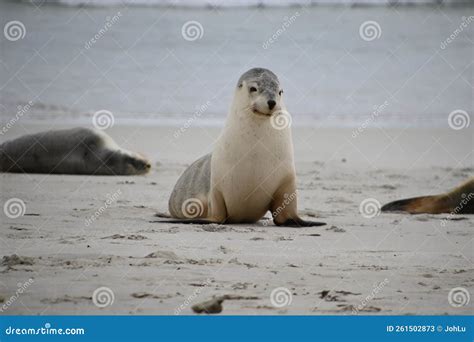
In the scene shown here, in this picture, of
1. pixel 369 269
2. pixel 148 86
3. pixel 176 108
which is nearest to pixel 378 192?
pixel 369 269

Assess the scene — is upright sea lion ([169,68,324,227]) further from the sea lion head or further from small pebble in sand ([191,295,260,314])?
small pebble in sand ([191,295,260,314])

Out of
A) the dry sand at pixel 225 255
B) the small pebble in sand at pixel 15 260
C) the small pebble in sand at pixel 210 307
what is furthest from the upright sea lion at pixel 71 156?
the small pebble in sand at pixel 210 307

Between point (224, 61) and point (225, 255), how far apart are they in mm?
20559

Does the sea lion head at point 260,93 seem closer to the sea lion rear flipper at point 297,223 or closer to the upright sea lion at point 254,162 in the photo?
the upright sea lion at point 254,162

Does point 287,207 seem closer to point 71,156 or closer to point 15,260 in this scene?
point 15,260

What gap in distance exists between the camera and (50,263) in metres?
5.28

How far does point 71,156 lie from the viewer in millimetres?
11625

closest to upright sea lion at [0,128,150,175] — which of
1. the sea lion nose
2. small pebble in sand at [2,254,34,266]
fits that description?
the sea lion nose

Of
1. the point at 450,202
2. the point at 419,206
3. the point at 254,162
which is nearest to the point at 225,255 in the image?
the point at 254,162

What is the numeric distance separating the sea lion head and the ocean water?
6.43 metres

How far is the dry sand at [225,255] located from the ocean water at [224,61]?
524cm

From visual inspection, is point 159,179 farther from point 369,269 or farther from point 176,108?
point 176,108

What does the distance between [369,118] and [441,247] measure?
39.6 ft

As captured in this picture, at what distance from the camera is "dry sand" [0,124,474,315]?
4.51 m
